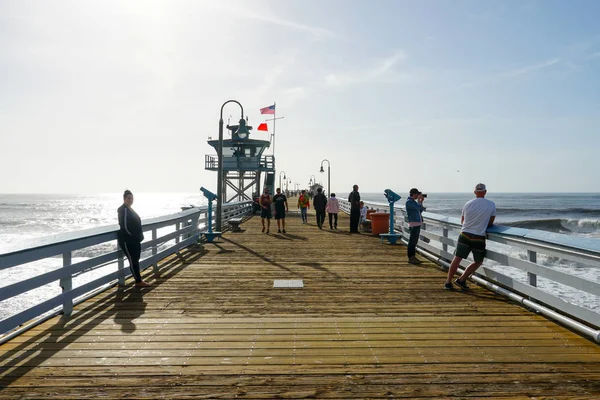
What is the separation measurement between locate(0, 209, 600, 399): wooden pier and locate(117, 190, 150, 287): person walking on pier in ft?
1.90

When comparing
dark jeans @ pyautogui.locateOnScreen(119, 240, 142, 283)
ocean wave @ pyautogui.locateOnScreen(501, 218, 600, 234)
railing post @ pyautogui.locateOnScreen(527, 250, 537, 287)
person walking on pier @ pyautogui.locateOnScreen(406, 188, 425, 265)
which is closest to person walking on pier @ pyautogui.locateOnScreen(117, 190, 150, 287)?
dark jeans @ pyautogui.locateOnScreen(119, 240, 142, 283)

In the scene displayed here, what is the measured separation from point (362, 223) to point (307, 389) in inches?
594

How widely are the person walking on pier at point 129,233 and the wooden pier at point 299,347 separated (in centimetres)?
58

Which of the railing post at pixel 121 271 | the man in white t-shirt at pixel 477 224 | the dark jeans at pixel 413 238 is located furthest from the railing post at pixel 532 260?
the railing post at pixel 121 271

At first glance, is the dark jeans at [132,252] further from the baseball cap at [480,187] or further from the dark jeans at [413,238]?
the dark jeans at [413,238]

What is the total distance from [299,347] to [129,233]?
410 cm

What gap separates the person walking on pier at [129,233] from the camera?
738 centimetres

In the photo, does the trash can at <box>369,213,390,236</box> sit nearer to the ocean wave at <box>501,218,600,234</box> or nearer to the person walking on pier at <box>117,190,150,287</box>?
the person walking on pier at <box>117,190,150,287</box>

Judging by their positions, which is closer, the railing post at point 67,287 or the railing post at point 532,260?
the railing post at point 67,287

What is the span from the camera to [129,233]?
7.43 m

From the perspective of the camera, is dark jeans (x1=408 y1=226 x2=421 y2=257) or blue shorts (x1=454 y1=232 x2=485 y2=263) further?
dark jeans (x1=408 y1=226 x2=421 y2=257)

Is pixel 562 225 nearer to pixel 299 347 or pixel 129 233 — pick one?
pixel 129 233

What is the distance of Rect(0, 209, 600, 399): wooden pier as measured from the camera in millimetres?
3779

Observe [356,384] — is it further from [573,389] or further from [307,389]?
[573,389]
